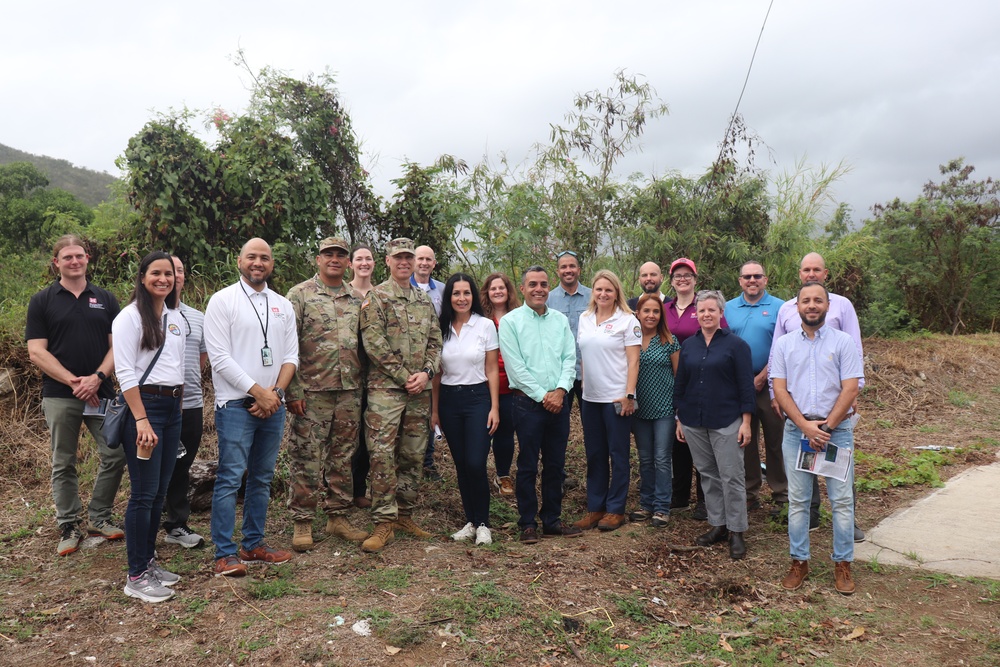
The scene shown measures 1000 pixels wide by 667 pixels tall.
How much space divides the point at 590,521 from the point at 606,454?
0.50 meters

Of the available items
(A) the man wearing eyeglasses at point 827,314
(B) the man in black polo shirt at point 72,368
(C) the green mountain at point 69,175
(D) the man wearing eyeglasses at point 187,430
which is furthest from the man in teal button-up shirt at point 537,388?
(C) the green mountain at point 69,175

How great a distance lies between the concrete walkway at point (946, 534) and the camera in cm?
446

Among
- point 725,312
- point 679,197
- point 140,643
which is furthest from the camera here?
point 679,197

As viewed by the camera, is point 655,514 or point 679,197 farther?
point 679,197

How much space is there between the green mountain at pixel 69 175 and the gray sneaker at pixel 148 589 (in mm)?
30356

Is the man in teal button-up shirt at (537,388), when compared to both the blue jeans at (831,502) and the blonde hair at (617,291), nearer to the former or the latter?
the blonde hair at (617,291)

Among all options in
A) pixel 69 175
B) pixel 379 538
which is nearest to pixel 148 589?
pixel 379 538

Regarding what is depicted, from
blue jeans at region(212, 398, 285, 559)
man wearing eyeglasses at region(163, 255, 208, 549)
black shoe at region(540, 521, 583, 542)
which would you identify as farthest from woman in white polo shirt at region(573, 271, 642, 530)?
man wearing eyeglasses at region(163, 255, 208, 549)

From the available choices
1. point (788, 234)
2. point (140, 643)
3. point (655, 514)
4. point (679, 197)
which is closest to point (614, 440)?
point (655, 514)

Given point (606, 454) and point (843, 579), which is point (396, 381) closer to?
point (606, 454)

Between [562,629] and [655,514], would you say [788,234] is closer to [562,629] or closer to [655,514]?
[655,514]

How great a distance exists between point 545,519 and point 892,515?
2.76m

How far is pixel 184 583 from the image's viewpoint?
13.0 feet

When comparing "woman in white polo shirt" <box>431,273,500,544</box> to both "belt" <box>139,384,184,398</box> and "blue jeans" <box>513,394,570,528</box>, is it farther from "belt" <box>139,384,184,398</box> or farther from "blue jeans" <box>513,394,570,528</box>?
"belt" <box>139,384,184,398</box>
